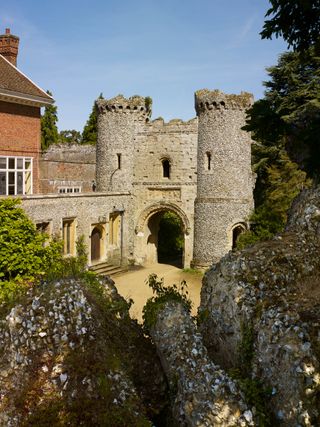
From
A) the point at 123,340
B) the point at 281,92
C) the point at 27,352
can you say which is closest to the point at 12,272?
the point at 123,340

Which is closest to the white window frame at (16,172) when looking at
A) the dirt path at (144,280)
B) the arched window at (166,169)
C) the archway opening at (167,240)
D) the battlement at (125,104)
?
the battlement at (125,104)

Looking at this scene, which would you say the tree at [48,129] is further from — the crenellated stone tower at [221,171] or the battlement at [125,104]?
the crenellated stone tower at [221,171]

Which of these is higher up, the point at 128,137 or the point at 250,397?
the point at 128,137

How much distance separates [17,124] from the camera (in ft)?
71.1

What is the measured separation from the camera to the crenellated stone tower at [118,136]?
82.9 feet

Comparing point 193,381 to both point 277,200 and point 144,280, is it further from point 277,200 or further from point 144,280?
point 277,200

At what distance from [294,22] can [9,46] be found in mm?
19307

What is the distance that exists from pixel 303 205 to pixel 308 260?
1.45 meters

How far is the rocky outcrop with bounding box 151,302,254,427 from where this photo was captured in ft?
19.0

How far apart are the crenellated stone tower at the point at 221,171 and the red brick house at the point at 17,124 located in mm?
8329

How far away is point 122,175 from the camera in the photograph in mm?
25703

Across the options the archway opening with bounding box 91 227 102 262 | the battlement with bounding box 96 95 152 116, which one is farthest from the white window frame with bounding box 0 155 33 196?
the battlement with bounding box 96 95 152 116

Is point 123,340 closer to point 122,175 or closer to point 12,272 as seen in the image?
point 12,272

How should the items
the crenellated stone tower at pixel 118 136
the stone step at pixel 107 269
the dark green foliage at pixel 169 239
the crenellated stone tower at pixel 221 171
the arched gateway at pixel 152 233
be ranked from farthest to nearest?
the dark green foliage at pixel 169 239
the crenellated stone tower at pixel 118 136
the arched gateway at pixel 152 233
the stone step at pixel 107 269
the crenellated stone tower at pixel 221 171
